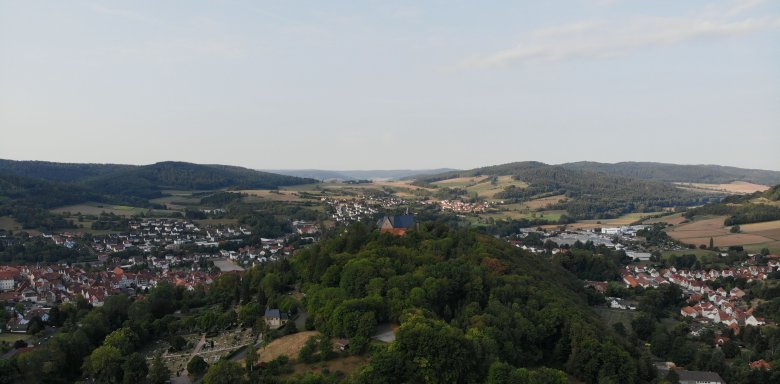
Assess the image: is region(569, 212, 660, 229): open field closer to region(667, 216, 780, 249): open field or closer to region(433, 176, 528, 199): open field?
region(667, 216, 780, 249): open field

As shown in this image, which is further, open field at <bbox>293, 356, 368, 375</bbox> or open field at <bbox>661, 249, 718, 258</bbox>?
open field at <bbox>661, 249, 718, 258</bbox>

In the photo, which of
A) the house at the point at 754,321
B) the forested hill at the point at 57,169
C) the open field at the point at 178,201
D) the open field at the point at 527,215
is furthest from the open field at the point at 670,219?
the forested hill at the point at 57,169

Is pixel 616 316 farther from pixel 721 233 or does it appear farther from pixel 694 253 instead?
pixel 721 233

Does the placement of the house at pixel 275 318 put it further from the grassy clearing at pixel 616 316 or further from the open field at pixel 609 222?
the open field at pixel 609 222

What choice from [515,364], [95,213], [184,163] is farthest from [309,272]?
[184,163]

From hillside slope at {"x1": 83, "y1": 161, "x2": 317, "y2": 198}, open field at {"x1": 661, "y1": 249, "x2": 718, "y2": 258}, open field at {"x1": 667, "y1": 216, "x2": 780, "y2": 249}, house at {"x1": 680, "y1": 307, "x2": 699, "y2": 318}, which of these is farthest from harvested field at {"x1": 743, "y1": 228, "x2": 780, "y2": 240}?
hillside slope at {"x1": 83, "y1": 161, "x2": 317, "y2": 198}

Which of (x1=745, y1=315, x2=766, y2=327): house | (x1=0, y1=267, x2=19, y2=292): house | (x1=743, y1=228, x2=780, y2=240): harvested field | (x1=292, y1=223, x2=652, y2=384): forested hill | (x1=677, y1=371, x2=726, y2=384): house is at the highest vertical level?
(x1=292, y1=223, x2=652, y2=384): forested hill
